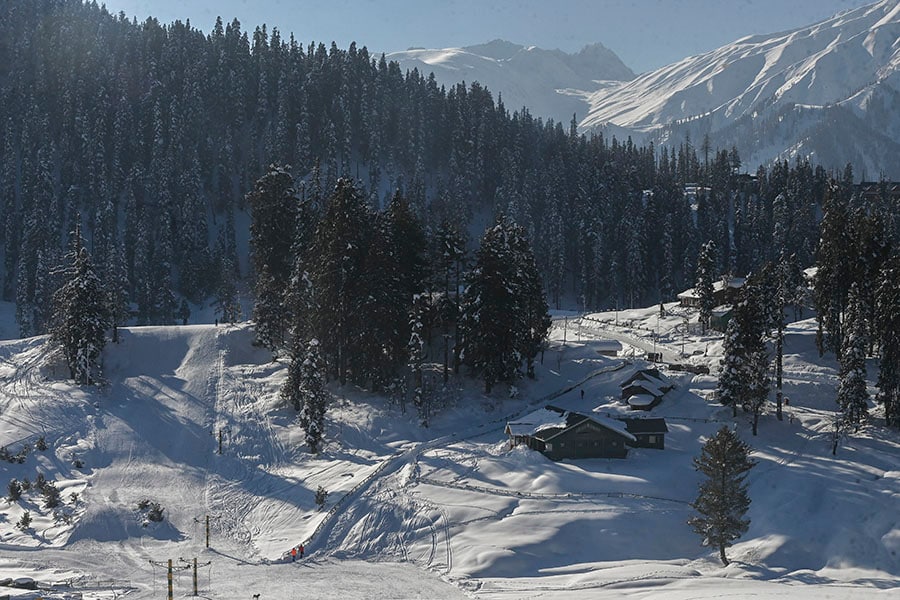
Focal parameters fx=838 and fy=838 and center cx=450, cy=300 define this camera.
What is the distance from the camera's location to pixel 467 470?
5825cm

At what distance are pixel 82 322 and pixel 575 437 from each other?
43.1 m

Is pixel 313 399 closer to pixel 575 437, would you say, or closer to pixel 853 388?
pixel 575 437

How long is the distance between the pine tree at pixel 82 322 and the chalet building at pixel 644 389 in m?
46.0

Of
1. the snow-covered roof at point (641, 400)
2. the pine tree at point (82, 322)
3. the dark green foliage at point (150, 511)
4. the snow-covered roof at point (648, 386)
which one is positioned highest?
the pine tree at point (82, 322)

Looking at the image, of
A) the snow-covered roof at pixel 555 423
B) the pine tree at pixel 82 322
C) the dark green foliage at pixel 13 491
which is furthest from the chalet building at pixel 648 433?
the pine tree at pixel 82 322

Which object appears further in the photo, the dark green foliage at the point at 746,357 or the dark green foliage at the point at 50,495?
the dark green foliage at the point at 746,357

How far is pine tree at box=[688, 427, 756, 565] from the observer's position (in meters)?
47.3

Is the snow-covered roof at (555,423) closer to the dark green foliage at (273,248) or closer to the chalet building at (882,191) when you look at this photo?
the dark green foliage at (273,248)

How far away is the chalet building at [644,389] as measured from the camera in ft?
227

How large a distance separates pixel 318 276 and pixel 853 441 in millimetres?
43308

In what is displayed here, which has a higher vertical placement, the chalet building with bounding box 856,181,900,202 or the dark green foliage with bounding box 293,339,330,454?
the chalet building with bounding box 856,181,900,202

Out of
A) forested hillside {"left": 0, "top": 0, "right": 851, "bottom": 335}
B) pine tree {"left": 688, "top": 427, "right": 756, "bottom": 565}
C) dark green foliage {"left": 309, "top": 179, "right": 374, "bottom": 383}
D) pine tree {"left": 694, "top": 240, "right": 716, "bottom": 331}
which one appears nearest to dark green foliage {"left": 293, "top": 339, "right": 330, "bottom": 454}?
dark green foliage {"left": 309, "top": 179, "right": 374, "bottom": 383}

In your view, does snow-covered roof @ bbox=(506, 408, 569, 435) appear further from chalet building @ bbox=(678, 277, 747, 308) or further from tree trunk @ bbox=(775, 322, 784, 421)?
chalet building @ bbox=(678, 277, 747, 308)

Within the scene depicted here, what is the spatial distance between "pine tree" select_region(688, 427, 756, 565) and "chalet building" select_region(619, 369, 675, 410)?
19841 mm
